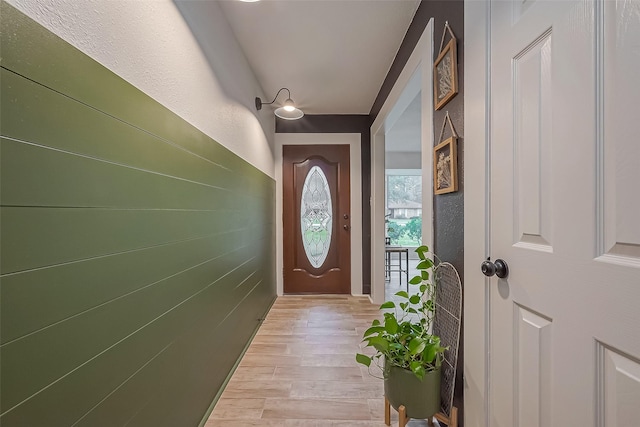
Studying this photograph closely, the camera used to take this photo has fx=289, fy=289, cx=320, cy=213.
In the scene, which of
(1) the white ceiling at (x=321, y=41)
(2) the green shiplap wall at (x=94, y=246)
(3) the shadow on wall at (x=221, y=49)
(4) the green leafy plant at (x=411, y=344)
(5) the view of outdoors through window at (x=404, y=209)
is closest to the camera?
(2) the green shiplap wall at (x=94, y=246)

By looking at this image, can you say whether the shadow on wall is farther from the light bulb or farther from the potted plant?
the potted plant

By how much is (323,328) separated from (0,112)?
8.21 ft

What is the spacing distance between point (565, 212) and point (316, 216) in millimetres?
3078

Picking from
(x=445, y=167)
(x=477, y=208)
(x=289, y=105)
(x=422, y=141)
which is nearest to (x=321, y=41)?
(x=289, y=105)

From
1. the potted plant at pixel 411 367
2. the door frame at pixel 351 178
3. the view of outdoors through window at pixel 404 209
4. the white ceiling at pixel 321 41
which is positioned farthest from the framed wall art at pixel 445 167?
the view of outdoors through window at pixel 404 209

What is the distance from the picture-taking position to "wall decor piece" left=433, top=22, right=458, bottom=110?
4.12ft

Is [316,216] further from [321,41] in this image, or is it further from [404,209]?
[404,209]

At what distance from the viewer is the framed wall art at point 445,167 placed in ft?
4.16

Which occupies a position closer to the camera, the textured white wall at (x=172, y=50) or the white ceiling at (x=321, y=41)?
the textured white wall at (x=172, y=50)

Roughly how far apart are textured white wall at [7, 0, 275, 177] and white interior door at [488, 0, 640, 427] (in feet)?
3.95

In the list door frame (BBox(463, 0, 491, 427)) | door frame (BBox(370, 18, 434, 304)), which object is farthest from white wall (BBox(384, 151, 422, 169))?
door frame (BBox(463, 0, 491, 427))

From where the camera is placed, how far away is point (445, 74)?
135 cm

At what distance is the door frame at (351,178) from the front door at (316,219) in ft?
0.17

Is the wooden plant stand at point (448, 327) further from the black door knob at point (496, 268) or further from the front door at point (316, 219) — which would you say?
the front door at point (316, 219)
